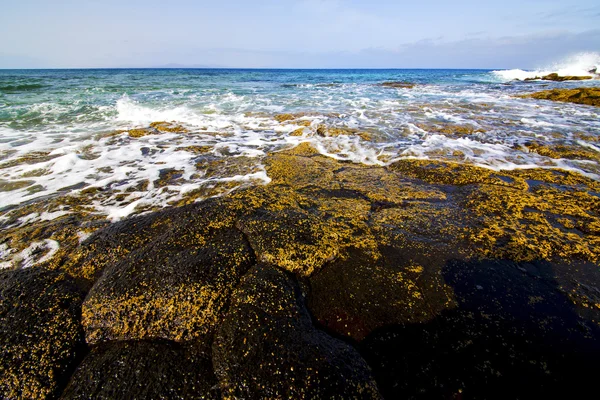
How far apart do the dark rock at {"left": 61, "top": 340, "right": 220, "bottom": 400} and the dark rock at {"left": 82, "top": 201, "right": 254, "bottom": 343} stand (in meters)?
0.10

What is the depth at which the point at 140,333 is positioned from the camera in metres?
1.91

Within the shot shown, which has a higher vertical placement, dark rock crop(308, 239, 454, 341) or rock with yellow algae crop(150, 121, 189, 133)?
rock with yellow algae crop(150, 121, 189, 133)

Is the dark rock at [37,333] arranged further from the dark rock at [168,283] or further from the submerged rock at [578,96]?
the submerged rock at [578,96]

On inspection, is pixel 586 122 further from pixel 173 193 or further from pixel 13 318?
pixel 13 318

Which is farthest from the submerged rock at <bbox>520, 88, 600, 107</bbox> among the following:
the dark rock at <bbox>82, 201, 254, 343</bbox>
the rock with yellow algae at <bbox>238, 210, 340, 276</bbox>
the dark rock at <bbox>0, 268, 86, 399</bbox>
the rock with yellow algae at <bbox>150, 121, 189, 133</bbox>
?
the dark rock at <bbox>0, 268, 86, 399</bbox>

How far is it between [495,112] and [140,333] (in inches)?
538

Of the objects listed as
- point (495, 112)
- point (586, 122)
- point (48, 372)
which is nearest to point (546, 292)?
point (48, 372)

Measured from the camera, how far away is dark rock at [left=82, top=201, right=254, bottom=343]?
1.93 metres

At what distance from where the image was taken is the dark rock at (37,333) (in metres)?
1.62

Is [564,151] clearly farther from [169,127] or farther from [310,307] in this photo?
[169,127]

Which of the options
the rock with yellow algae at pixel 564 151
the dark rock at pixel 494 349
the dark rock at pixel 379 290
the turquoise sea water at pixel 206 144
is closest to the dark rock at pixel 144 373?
the dark rock at pixel 379 290

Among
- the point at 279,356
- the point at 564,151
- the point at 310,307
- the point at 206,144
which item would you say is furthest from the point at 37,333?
the point at 564,151

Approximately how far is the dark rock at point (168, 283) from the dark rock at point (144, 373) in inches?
4.1

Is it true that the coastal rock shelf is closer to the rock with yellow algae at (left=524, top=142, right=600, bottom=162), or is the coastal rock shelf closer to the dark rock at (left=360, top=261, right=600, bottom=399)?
the dark rock at (left=360, top=261, right=600, bottom=399)
